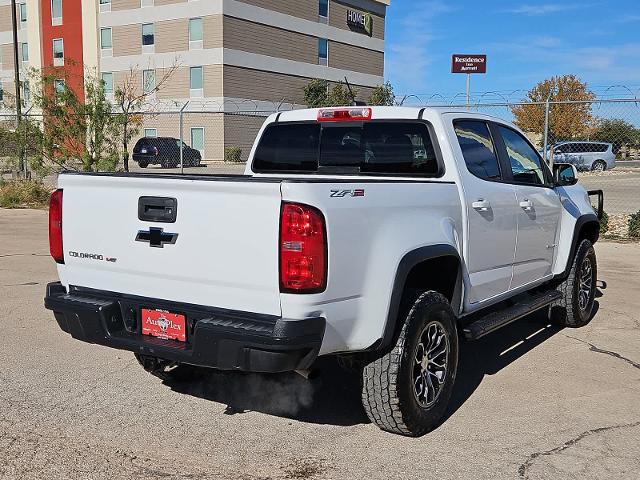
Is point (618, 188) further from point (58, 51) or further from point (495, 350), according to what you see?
point (58, 51)

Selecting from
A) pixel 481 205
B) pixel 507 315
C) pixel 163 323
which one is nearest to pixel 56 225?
pixel 163 323

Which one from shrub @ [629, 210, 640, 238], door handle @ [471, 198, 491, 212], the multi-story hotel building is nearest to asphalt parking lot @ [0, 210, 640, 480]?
door handle @ [471, 198, 491, 212]

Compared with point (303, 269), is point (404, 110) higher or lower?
higher

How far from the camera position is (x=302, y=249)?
3301mm

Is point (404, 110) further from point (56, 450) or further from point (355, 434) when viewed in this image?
point (56, 450)

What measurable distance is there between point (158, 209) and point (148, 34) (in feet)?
148

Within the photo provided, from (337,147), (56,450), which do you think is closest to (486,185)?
(337,147)

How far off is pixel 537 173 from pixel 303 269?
3296 millimetres

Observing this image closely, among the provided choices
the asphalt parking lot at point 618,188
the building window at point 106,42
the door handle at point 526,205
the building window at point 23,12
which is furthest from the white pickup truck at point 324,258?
the building window at point 23,12

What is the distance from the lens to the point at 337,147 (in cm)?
525

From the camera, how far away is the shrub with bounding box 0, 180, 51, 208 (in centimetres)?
1727

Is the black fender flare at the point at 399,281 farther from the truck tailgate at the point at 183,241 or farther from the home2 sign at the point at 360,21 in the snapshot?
the home2 sign at the point at 360,21

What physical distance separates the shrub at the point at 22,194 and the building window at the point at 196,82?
87.1ft

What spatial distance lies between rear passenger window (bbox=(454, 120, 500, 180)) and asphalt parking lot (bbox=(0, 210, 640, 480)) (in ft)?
5.11
